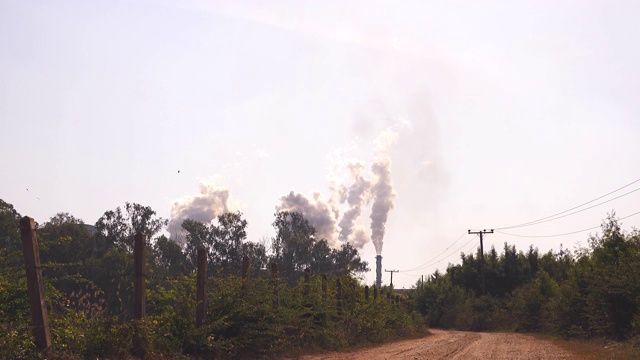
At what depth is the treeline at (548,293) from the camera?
90.4 feet

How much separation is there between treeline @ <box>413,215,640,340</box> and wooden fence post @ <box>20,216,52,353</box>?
2230 centimetres

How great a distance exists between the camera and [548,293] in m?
51.9

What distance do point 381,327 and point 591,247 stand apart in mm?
12292

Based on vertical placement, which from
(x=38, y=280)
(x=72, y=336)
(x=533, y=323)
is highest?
(x=38, y=280)

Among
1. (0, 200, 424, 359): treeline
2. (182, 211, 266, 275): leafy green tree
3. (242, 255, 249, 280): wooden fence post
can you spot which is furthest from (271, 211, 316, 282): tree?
(242, 255, 249, 280): wooden fence post

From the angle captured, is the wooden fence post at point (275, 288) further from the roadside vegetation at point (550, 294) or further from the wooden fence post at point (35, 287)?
the roadside vegetation at point (550, 294)

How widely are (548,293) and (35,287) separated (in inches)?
A: 1911

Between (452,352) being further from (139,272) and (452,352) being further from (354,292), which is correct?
(139,272)

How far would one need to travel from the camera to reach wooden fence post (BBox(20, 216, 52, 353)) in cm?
992

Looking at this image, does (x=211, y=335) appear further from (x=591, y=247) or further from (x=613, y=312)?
(x=591, y=247)

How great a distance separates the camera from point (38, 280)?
10133 millimetres

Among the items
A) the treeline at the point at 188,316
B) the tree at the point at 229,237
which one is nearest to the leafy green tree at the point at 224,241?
the tree at the point at 229,237

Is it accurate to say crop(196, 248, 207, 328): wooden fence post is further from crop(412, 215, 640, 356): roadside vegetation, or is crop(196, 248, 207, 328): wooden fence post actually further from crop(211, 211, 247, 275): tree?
crop(211, 211, 247, 275): tree

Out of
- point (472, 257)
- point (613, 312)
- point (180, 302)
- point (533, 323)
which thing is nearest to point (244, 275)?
point (180, 302)
